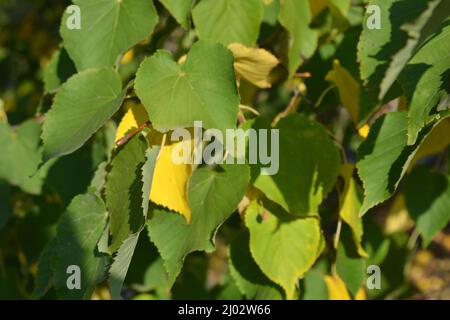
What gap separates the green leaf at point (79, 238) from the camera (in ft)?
4.40

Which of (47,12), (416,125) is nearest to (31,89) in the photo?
(47,12)

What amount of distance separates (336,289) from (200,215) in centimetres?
52

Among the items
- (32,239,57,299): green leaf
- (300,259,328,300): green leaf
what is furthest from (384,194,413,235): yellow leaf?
(32,239,57,299): green leaf

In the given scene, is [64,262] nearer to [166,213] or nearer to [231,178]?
[166,213]

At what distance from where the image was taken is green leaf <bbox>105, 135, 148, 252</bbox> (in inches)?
46.9

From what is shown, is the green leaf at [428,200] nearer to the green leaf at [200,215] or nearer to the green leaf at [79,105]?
the green leaf at [200,215]

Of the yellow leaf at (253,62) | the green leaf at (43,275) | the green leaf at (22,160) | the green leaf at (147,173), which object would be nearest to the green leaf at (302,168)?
the yellow leaf at (253,62)

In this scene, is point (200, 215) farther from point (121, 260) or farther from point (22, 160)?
point (22, 160)

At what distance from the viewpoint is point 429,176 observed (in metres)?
1.77

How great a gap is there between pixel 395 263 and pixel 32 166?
0.98 m

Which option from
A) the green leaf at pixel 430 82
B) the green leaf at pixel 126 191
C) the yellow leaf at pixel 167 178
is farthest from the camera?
the yellow leaf at pixel 167 178

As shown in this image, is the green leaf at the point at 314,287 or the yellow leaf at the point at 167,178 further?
the green leaf at the point at 314,287

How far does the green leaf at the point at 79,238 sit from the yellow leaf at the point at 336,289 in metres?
0.61

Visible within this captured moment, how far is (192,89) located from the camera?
1.26 meters
